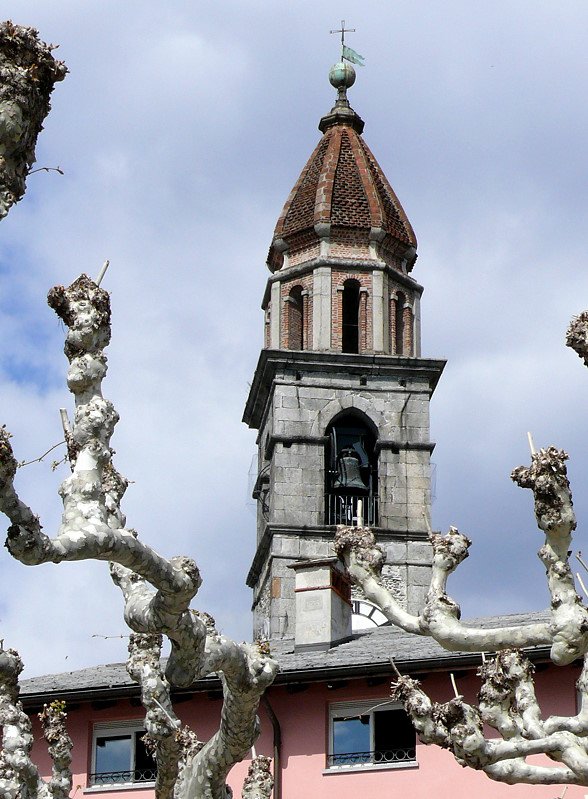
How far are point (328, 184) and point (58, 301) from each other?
135ft

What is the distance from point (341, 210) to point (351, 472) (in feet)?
26.9

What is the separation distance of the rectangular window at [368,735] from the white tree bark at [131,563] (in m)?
11.9

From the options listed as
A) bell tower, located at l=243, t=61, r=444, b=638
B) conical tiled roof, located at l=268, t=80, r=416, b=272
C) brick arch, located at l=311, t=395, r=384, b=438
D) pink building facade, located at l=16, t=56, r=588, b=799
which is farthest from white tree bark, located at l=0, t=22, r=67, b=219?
conical tiled roof, located at l=268, t=80, r=416, b=272

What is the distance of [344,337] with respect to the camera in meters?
57.5

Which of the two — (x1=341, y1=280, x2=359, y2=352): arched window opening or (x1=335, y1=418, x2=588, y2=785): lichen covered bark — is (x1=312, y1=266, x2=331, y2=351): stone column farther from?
(x1=335, y1=418, x2=588, y2=785): lichen covered bark

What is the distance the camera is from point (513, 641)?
1903cm

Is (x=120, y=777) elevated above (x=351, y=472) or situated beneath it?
situated beneath

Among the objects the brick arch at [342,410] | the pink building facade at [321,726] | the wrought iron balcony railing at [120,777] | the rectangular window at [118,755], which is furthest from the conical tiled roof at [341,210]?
the wrought iron balcony railing at [120,777]

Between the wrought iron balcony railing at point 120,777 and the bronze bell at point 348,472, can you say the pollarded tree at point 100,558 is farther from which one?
the bronze bell at point 348,472

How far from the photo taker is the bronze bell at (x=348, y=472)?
177ft

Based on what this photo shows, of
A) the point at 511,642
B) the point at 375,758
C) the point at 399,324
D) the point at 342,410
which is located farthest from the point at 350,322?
the point at 511,642

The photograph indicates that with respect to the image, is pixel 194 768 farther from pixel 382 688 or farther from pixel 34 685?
pixel 34 685

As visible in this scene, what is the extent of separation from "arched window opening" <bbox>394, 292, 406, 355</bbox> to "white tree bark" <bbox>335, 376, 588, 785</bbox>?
1408 inches

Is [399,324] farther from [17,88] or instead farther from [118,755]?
[17,88]
